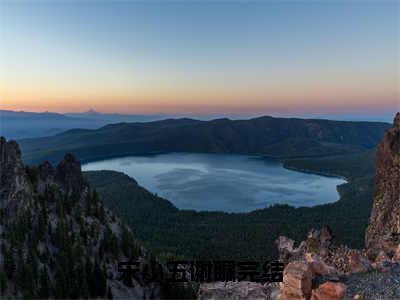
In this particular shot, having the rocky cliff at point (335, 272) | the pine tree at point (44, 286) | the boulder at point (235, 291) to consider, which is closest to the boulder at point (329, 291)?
the rocky cliff at point (335, 272)

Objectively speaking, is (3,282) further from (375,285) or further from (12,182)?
(375,285)

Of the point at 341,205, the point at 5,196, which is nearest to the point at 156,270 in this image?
the point at 5,196

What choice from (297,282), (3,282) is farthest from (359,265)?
(3,282)

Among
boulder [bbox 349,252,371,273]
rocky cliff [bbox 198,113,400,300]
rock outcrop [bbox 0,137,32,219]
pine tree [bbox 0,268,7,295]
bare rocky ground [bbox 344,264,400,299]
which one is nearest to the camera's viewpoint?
bare rocky ground [bbox 344,264,400,299]

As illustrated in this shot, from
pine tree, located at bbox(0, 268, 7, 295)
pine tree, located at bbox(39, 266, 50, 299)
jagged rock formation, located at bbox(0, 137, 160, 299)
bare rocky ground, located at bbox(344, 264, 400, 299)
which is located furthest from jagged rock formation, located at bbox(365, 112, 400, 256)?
pine tree, located at bbox(0, 268, 7, 295)

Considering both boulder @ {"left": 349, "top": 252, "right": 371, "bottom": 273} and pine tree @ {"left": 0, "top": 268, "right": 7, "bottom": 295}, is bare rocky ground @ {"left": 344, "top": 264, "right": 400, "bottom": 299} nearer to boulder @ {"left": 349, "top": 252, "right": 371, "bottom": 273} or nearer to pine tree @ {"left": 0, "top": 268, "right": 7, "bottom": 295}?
boulder @ {"left": 349, "top": 252, "right": 371, "bottom": 273}

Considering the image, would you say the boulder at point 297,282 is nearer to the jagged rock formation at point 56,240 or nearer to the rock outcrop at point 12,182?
the jagged rock formation at point 56,240
